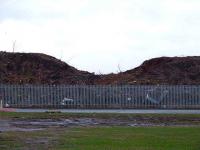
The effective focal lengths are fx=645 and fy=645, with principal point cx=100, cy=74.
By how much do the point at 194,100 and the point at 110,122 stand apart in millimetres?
19193

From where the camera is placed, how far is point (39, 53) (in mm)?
70062

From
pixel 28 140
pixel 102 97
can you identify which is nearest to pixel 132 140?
pixel 28 140

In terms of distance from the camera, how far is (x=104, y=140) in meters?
22.7

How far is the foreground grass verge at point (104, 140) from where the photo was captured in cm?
2059

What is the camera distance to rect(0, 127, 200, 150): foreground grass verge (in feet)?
67.6

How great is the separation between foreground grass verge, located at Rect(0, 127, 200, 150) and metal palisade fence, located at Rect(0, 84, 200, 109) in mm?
25541

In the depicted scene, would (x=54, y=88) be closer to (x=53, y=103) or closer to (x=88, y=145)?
(x=53, y=103)

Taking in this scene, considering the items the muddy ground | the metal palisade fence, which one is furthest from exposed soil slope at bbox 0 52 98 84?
the muddy ground

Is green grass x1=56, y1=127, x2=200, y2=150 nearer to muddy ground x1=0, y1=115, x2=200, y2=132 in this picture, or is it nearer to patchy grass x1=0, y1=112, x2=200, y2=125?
muddy ground x1=0, y1=115, x2=200, y2=132

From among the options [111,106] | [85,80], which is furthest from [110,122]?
[85,80]

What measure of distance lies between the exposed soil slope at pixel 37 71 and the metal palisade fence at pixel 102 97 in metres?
7.08

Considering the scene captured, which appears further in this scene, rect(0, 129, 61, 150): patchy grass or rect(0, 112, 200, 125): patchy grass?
rect(0, 112, 200, 125): patchy grass

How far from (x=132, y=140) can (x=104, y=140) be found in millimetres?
1006

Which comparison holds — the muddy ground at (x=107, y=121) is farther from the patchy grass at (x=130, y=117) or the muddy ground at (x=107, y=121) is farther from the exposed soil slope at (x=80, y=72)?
the exposed soil slope at (x=80, y=72)
